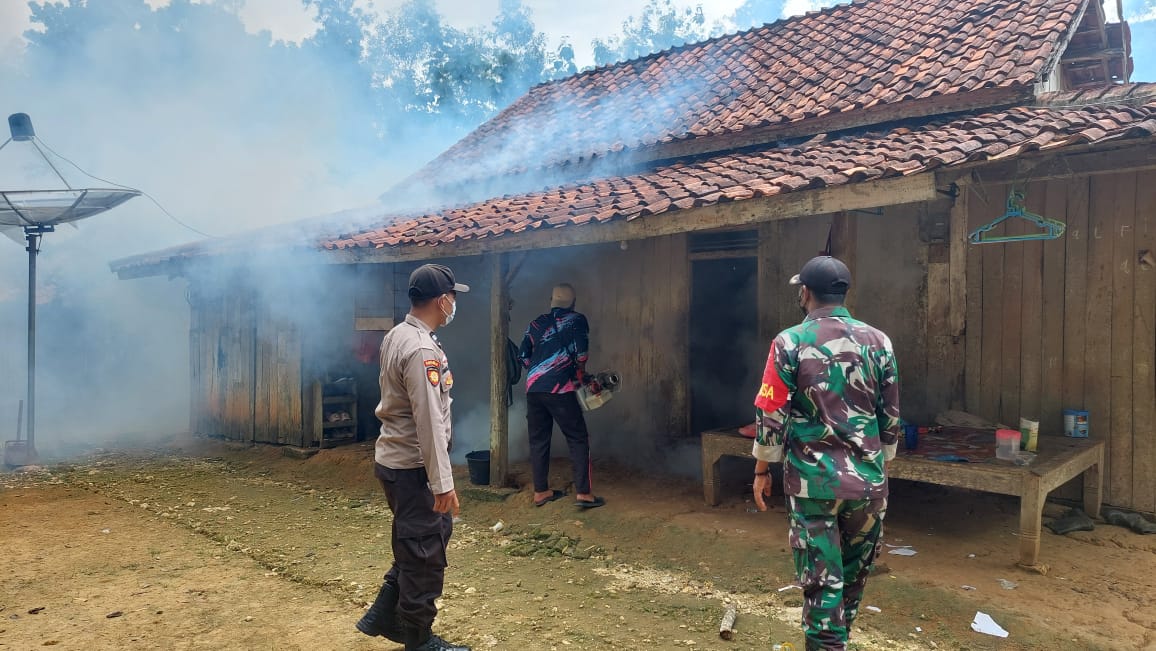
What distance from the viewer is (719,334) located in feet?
28.9

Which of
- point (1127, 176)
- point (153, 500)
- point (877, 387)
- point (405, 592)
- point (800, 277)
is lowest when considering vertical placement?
point (153, 500)

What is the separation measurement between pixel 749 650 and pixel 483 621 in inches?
62.0

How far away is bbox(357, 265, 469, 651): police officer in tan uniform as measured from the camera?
11.2ft

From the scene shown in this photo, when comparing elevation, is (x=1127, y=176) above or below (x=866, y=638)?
above

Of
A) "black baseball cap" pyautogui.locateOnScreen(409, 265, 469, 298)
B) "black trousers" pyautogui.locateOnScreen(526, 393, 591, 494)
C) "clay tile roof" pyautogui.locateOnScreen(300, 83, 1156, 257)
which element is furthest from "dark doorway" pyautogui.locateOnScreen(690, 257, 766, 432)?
"black baseball cap" pyautogui.locateOnScreen(409, 265, 469, 298)

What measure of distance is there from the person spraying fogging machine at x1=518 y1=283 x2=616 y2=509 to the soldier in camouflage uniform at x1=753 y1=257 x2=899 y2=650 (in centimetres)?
346

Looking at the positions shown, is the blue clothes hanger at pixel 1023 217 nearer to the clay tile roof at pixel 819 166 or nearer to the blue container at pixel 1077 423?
the clay tile roof at pixel 819 166

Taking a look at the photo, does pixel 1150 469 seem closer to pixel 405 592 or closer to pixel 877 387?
pixel 877 387

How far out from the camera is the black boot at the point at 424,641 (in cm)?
360

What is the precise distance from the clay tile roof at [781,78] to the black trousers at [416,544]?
6.17 metres

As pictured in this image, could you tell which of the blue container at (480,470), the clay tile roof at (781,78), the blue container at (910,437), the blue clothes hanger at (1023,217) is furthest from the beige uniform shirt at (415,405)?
the clay tile roof at (781,78)

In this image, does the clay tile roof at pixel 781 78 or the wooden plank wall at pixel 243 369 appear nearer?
the clay tile roof at pixel 781 78

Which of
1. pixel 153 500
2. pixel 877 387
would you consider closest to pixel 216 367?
pixel 153 500

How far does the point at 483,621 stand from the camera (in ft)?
14.1
